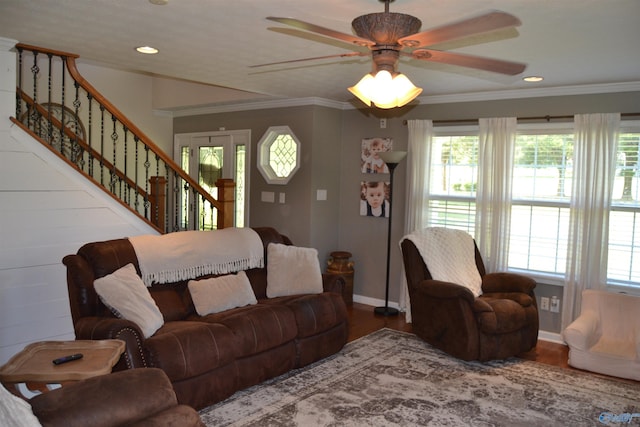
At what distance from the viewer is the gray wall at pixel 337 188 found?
584 centimetres

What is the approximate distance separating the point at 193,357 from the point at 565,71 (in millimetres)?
3334

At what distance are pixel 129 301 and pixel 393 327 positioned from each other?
2765 millimetres

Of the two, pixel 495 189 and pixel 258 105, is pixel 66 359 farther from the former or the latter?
pixel 258 105

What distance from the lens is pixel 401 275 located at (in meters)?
5.77

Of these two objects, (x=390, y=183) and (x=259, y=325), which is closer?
(x=259, y=325)

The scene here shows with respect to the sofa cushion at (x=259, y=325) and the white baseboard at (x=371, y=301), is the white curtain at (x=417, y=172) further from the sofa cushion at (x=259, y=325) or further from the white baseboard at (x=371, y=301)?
the sofa cushion at (x=259, y=325)

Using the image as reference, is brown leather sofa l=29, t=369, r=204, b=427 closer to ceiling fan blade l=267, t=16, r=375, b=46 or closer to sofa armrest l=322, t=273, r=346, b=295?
ceiling fan blade l=267, t=16, r=375, b=46

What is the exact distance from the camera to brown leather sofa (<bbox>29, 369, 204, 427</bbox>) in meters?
1.90

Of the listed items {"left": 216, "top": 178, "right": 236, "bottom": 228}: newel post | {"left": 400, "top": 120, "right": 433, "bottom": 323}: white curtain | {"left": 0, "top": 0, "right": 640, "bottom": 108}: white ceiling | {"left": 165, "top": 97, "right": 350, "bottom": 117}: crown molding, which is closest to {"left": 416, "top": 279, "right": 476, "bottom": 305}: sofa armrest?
{"left": 400, "top": 120, "right": 433, "bottom": 323}: white curtain

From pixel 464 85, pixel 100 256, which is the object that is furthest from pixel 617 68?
pixel 100 256

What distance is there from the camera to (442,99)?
5.43 meters

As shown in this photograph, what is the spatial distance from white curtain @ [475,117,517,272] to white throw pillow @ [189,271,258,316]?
2.34 metres

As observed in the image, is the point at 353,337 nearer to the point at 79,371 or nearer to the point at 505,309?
the point at 505,309

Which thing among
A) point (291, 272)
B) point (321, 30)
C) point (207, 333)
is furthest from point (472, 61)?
point (291, 272)
